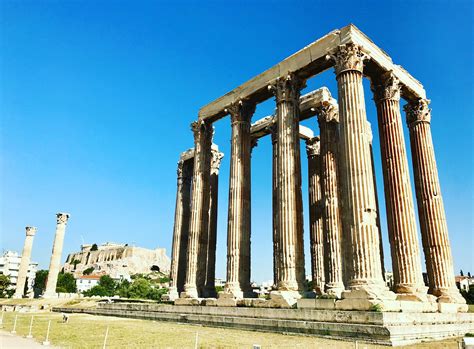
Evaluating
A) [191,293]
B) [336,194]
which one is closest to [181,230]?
[191,293]

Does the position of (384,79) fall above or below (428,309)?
above

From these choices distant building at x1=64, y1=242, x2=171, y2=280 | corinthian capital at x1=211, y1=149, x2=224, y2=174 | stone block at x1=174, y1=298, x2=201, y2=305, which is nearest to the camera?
stone block at x1=174, y1=298, x2=201, y2=305

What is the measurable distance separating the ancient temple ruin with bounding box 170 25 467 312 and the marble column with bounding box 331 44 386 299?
0.05 metres

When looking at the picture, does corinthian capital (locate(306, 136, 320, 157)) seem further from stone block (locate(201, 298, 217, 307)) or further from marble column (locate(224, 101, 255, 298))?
stone block (locate(201, 298, 217, 307))

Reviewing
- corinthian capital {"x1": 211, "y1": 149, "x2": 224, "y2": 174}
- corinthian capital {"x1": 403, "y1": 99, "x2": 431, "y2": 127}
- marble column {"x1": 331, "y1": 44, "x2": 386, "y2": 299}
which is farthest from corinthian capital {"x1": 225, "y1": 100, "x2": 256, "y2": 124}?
corinthian capital {"x1": 403, "y1": 99, "x2": 431, "y2": 127}

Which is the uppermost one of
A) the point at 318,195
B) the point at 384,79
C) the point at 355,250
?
the point at 384,79

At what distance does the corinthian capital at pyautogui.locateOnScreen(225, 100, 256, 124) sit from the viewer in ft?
91.8

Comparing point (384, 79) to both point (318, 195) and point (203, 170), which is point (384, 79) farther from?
point (203, 170)

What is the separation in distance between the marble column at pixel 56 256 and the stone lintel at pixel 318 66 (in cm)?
4664

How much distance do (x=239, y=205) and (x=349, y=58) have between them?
11.6m

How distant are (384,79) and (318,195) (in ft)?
32.2

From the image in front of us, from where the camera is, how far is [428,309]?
18.1m

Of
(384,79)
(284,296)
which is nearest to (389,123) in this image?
(384,79)

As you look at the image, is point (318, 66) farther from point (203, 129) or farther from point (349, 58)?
point (203, 129)
